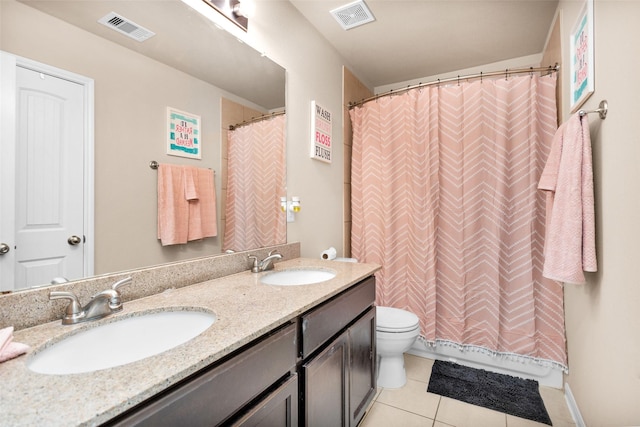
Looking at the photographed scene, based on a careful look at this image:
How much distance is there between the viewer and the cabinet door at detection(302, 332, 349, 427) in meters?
1.06

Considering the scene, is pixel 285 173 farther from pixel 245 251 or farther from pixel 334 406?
pixel 334 406

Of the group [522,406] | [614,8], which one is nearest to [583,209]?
[614,8]

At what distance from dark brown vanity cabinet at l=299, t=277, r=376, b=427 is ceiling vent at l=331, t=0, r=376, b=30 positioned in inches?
66.9

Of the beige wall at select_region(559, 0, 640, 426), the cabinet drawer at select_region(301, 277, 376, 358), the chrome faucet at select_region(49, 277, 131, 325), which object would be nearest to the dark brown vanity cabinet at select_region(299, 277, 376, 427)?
the cabinet drawer at select_region(301, 277, 376, 358)

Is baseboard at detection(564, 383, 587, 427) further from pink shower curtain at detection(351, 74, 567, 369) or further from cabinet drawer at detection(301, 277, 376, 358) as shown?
cabinet drawer at detection(301, 277, 376, 358)

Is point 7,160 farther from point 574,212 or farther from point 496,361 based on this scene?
point 496,361

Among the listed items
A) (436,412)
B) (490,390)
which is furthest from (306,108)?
(490,390)

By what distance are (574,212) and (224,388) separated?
5.06 feet

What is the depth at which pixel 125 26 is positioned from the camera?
3.53 ft

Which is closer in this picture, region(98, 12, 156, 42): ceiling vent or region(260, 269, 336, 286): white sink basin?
region(98, 12, 156, 42): ceiling vent

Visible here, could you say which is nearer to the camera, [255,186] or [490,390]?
[255,186]

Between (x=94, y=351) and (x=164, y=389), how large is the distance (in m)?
0.36

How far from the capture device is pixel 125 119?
1065 mm

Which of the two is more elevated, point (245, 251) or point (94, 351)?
point (245, 251)
